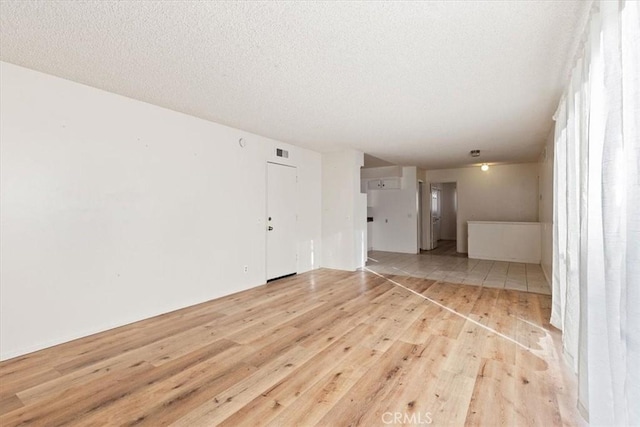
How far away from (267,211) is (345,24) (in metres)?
3.74

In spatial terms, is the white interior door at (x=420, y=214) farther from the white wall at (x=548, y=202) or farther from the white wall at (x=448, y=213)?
the white wall at (x=548, y=202)

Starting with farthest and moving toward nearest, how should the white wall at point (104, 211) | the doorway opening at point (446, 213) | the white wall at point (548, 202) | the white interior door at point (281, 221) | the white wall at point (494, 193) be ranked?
1. the doorway opening at point (446, 213)
2. the white wall at point (494, 193)
3. the white interior door at point (281, 221)
4. the white wall at point (548, 202)
5. the white wall at point (104, 211)

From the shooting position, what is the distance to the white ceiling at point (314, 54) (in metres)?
1.99

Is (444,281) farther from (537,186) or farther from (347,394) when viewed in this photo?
(537,186)

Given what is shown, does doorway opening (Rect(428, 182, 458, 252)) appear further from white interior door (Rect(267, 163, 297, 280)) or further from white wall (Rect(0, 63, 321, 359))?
white wall (Rect(0, 63, 321, 359))

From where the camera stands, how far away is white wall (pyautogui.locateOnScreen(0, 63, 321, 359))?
275 cm

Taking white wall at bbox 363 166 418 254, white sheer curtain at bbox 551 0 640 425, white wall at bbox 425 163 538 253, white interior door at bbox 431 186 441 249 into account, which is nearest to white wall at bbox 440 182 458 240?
white interior door at bbox 431 186 441 249

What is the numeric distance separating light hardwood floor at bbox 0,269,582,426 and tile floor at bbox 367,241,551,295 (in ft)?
4.58

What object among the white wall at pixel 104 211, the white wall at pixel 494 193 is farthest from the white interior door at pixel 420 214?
the white wall at pixel 104 211

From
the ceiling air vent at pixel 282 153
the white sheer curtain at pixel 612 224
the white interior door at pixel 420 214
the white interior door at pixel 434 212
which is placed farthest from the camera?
the white interior door at pixel 434 212

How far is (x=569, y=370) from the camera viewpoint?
7.91 feet

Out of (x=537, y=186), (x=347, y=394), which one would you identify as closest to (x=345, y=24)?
(x=347, y=394)

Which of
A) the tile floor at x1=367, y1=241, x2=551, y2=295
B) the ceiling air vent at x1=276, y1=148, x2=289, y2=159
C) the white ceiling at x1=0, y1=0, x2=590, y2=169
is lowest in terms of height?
the tile floor at x1=367, y1=241, x2=551, y2=295

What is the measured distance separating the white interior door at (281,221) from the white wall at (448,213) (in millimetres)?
8235
